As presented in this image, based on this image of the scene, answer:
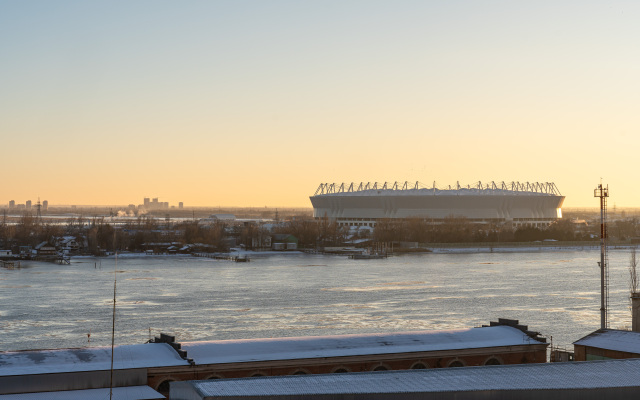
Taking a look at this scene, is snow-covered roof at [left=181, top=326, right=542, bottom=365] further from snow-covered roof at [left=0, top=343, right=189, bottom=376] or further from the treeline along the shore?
the treeline along the shore

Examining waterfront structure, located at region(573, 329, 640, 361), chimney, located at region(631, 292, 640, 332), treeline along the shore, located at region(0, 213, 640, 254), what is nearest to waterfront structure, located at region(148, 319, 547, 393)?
waterfront structure, located at region(573, 329, 640, 361)

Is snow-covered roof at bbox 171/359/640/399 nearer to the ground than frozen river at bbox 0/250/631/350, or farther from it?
farther from it

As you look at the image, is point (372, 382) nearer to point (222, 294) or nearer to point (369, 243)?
point (222, 294)

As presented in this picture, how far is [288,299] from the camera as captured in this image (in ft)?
52.7

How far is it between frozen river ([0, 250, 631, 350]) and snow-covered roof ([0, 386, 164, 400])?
171 inches

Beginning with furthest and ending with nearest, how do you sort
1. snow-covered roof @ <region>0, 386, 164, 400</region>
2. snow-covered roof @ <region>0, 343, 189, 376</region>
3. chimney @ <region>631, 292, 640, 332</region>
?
chimney @ <region>631, 292, 640, 332</region>, snow-covered roof @ <region>0, 343, 189, 376</region>, snow-covered roof @ <region>0, 386, 164, 400</region>

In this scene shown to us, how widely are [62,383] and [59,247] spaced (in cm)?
2762

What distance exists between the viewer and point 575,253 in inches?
1312

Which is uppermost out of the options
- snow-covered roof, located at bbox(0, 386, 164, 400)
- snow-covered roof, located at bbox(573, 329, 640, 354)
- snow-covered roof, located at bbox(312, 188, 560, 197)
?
snow-covered roof, located at bbox(312, 188, 560, 197)

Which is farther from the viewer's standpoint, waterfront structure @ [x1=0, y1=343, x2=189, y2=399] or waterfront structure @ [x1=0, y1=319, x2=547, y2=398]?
waterfront structure @ [x1=0, y1=319, x2=547, y2=398]

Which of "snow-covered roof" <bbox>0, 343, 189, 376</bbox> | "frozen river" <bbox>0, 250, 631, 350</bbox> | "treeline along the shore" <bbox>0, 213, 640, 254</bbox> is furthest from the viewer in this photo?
"treeline along the shore" <bbox>0, 213, 640, 254</bbox>

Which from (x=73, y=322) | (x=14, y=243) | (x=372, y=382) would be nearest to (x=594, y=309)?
(x=73, y=322)

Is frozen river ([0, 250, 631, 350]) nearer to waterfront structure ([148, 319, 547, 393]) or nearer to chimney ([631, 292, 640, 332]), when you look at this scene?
chimney ([631, 292, 640, 332])

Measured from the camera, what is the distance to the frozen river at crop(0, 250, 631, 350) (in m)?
12.2
